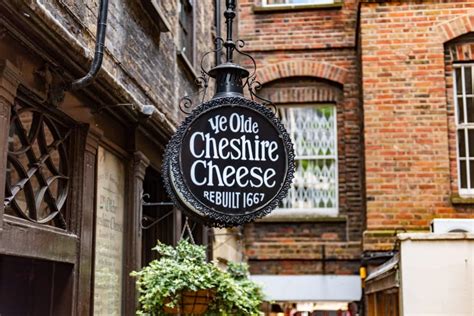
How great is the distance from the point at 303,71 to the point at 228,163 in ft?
29.1

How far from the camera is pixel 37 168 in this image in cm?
504

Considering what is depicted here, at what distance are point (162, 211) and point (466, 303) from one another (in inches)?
147

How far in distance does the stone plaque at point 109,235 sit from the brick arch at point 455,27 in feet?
19.3

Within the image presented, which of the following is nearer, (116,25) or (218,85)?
(218,85)

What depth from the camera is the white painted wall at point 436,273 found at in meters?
6.75

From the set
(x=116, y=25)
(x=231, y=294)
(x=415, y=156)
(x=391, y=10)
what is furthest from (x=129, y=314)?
(x=391, y=10)

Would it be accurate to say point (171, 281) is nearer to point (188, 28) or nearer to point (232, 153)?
point (232, 153)

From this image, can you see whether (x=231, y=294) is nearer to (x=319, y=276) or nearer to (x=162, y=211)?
(x=162, y=211)

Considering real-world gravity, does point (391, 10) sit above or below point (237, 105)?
above

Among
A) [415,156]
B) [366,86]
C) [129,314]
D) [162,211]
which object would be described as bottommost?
[129,314]

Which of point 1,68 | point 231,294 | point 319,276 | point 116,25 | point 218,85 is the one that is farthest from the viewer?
point 319,276

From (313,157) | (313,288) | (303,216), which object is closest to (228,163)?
(303,216)

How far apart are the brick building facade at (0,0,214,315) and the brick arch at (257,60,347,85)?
15.8 feet

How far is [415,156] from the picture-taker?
10.7 meters
